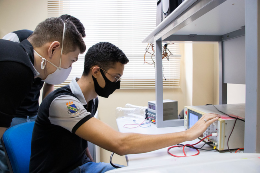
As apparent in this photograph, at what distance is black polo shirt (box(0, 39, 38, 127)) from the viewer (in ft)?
2.00

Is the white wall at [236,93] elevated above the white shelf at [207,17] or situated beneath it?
situated beneath

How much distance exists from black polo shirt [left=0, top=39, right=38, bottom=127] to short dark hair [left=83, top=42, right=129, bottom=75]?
0.54 m

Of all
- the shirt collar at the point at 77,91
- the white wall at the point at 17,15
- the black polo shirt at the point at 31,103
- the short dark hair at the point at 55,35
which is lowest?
the black polo shirt at the point at 31,103

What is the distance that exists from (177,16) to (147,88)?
1610mm

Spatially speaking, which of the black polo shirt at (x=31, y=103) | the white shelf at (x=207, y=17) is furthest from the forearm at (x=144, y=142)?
the black polo shirt at (x=31, y=103)

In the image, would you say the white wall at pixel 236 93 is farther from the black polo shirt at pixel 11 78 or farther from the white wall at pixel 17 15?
the white wall at pixel 17 15

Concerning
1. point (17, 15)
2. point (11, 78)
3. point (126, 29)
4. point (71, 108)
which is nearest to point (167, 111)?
point (71, 108)

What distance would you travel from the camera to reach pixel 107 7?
2.57 metres

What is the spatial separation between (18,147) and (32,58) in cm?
57

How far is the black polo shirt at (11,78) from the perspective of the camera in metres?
0.61

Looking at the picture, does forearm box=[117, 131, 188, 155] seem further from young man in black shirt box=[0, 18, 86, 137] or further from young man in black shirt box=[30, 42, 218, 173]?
young man in black shirt box=[0, 18, 86, 137]

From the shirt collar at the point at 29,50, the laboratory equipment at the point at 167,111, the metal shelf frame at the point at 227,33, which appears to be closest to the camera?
the metal shelf frame at the point at 227,33

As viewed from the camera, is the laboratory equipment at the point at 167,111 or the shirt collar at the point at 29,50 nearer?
the shirt collar at the point at 29,50

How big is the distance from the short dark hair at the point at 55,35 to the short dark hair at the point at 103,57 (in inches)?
10.6
